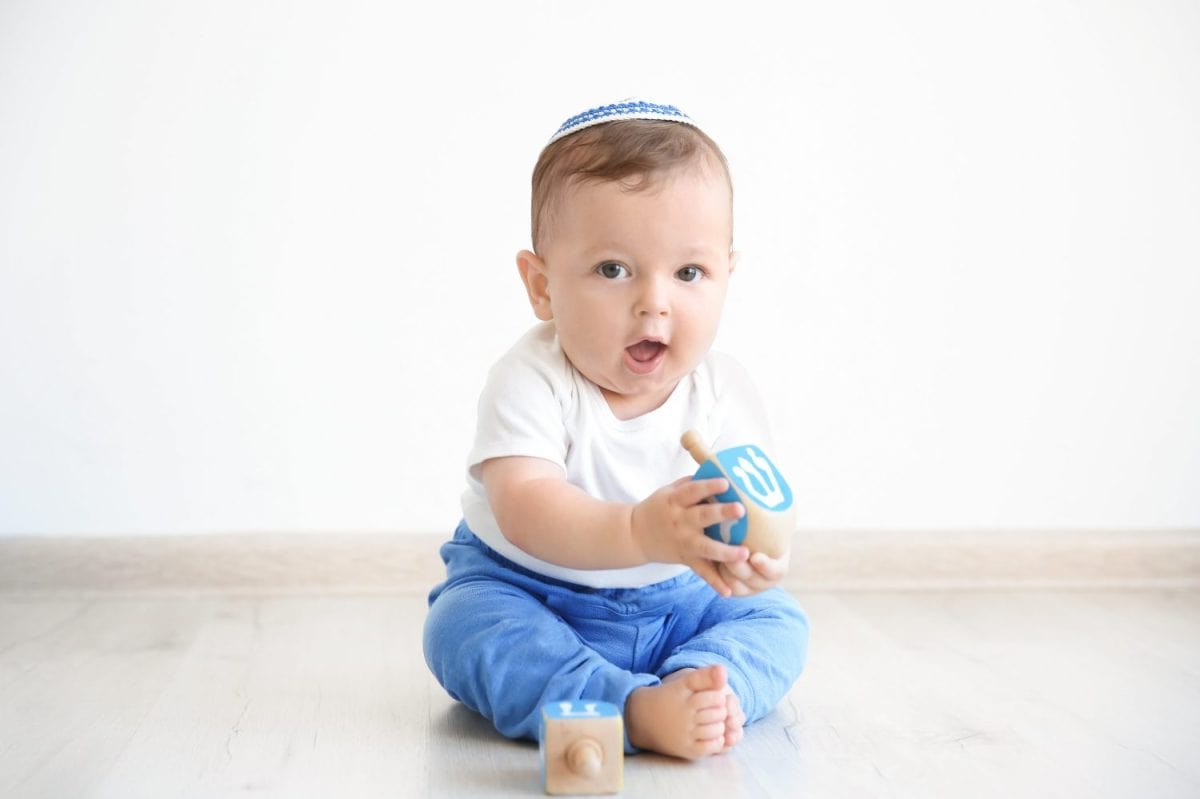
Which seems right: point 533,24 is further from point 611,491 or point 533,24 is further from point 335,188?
point 611,491

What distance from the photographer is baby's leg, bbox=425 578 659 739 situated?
1080 mm

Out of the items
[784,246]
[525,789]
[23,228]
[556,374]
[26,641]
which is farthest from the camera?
[784,246]

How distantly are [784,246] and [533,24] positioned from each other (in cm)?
43

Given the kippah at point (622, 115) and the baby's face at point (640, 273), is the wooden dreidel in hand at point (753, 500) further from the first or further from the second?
the kippah at point (622, 115)

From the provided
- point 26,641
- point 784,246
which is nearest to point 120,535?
point 26,641

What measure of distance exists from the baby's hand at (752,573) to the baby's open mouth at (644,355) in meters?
0.25

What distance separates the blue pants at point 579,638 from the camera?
1092mm

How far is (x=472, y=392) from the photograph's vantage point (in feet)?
5.89

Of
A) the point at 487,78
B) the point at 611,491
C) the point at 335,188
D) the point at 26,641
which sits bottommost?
the point at 26,641

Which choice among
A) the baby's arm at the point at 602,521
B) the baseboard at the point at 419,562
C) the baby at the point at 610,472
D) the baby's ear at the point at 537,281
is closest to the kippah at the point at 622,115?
the baby at the point at 610,472

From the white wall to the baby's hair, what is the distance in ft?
1.95

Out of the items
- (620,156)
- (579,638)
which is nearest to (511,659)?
(579,638)

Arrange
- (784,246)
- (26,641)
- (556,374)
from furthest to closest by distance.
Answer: (784,246) < (26,641) < (556,374)

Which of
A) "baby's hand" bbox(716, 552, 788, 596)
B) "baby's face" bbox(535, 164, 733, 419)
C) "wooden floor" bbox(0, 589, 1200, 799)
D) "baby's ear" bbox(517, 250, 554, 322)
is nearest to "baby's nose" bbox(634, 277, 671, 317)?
"baby's face" bbox(535, 164, 733, 419)
